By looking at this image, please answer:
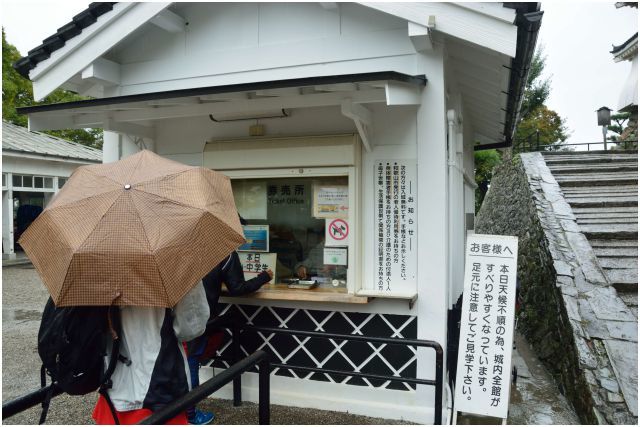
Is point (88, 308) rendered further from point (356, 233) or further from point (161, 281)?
point (356, 233)

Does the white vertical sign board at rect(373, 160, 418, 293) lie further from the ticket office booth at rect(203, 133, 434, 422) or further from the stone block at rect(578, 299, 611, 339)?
the stone block at rect(578, 299, 611, 339)

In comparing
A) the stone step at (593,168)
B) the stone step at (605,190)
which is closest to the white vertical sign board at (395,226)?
the stone step at (605,190)

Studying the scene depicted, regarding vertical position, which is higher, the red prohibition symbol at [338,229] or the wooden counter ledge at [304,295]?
the red prohibition symbol at [338,229]

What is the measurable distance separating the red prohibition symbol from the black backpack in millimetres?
2664

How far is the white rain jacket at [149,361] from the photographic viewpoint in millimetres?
2754

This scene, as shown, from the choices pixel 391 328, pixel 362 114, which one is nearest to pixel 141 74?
pixel 362 114

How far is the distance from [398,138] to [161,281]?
9.99ft

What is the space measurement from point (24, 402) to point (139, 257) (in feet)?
3.11

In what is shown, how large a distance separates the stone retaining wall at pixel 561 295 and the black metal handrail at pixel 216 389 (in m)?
3.08

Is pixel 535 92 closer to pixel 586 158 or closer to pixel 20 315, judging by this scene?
pixel 586 158

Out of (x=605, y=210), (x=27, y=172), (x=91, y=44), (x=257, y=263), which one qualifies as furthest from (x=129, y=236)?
(x=27, y=172)

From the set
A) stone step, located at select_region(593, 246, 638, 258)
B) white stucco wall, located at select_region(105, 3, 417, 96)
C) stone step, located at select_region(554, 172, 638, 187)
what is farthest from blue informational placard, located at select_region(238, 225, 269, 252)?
stone step, located at select_region(554, 172, 638, 187)

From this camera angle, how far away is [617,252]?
6465mm

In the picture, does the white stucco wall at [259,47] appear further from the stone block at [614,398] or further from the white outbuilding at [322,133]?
the stone block at [614,398]
